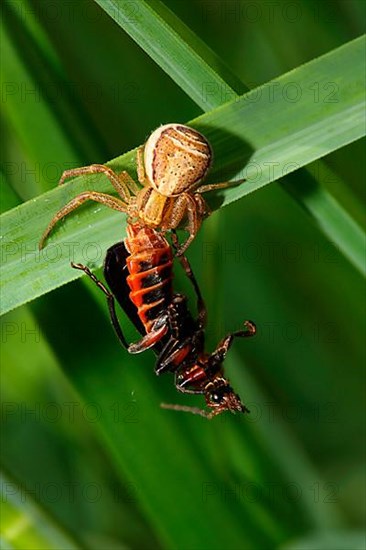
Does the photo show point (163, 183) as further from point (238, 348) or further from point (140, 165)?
point (238, 348)

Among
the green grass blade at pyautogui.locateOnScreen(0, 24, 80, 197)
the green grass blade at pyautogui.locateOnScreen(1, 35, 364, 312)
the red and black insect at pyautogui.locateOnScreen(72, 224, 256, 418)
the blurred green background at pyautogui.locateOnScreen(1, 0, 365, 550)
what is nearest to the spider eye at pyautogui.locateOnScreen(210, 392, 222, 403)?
the red and black insect at pyautogui.locateOnScreen(72, 224, 256, 418)

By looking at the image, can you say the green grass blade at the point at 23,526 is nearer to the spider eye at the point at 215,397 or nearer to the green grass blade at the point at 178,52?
the spider eye at the point at 215,397

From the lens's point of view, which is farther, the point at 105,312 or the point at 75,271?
the point at 105,312

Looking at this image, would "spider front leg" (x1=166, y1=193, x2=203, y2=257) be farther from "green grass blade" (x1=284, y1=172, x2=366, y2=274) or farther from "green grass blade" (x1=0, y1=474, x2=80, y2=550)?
"green grass blade" (x1=0, y1=474, x2=80, y2=550)

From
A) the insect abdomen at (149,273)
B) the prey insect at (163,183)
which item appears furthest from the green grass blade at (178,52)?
the insect abdomen at (149,273)

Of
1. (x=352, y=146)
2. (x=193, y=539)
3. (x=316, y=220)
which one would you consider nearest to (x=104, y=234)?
(x=316, y=220)

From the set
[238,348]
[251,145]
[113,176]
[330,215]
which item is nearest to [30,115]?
[113,176]

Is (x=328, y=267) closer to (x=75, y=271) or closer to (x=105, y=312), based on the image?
(x=105, y=312)
